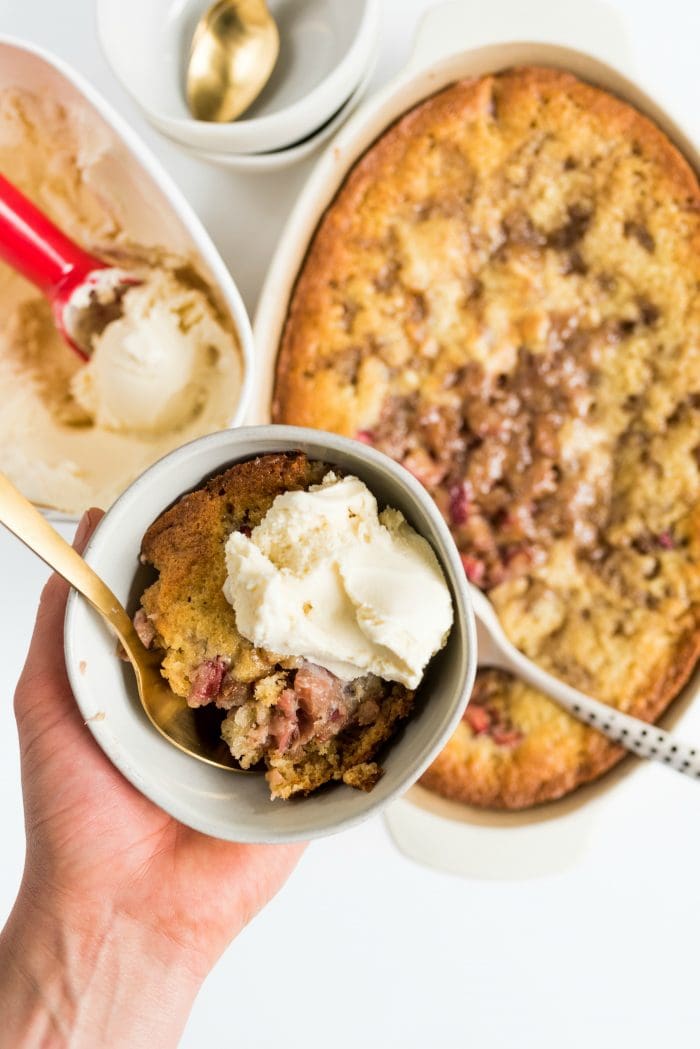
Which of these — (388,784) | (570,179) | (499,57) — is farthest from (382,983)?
(499,57)

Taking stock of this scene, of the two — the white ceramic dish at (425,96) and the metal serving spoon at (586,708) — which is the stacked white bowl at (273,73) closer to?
the white ceramic dish at (425,96)

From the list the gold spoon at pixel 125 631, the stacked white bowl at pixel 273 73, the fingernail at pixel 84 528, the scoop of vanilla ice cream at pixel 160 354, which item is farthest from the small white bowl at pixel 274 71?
the gold spoon at pixel 125 631

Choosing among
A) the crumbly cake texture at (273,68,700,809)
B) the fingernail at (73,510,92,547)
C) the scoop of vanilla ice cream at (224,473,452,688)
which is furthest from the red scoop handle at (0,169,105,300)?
the scoop of vanilla ice cream at (224,473,452,688)

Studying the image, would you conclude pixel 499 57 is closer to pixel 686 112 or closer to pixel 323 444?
pixel 686 112

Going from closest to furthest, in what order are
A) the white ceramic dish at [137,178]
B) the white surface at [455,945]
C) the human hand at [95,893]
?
1. the human hand at [95,893]
2. the white ceramic dish at [137,178]
3. the white surface at [455,945]

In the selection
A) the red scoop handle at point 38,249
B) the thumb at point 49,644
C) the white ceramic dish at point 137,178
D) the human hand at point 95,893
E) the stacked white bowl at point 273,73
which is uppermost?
the stacked white bowl at point 273,73

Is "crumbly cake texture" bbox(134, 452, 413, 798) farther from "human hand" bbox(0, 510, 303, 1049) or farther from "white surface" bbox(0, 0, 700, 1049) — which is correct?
"white surface" bbox(0, 0, 700, 1049)
